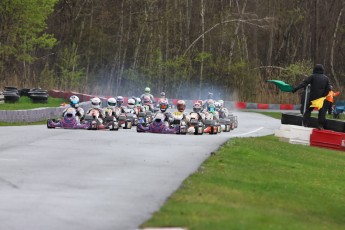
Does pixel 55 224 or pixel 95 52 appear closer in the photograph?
pixel 55 224

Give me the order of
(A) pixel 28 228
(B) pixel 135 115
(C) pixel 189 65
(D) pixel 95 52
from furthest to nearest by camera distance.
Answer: (D) pixel 95 52, (C) pixel 189 65, (B) pixel 135 115, (A) pixel 28 228

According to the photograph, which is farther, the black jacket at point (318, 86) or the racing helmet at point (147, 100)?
the racing helmet at point (147, 100)

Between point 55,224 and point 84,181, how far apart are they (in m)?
2.87

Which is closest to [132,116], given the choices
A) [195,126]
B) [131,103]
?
[131,103]

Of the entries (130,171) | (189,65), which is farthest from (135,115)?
(189,65)

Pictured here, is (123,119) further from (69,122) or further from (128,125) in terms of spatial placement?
(69,122)

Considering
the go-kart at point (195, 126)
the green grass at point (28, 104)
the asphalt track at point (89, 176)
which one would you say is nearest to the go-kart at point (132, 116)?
the go-kart at point (195, 126)

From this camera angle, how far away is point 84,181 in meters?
11.4

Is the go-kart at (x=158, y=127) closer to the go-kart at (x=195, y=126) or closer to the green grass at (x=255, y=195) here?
the go-kart at (x=195, y=126)

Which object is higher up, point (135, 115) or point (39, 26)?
point (39, 26)

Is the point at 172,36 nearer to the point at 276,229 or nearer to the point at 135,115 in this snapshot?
the point at 135,115

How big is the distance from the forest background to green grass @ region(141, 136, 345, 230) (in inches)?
1460

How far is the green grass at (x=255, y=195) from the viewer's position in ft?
29.5

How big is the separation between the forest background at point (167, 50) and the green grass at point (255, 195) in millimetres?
37086
